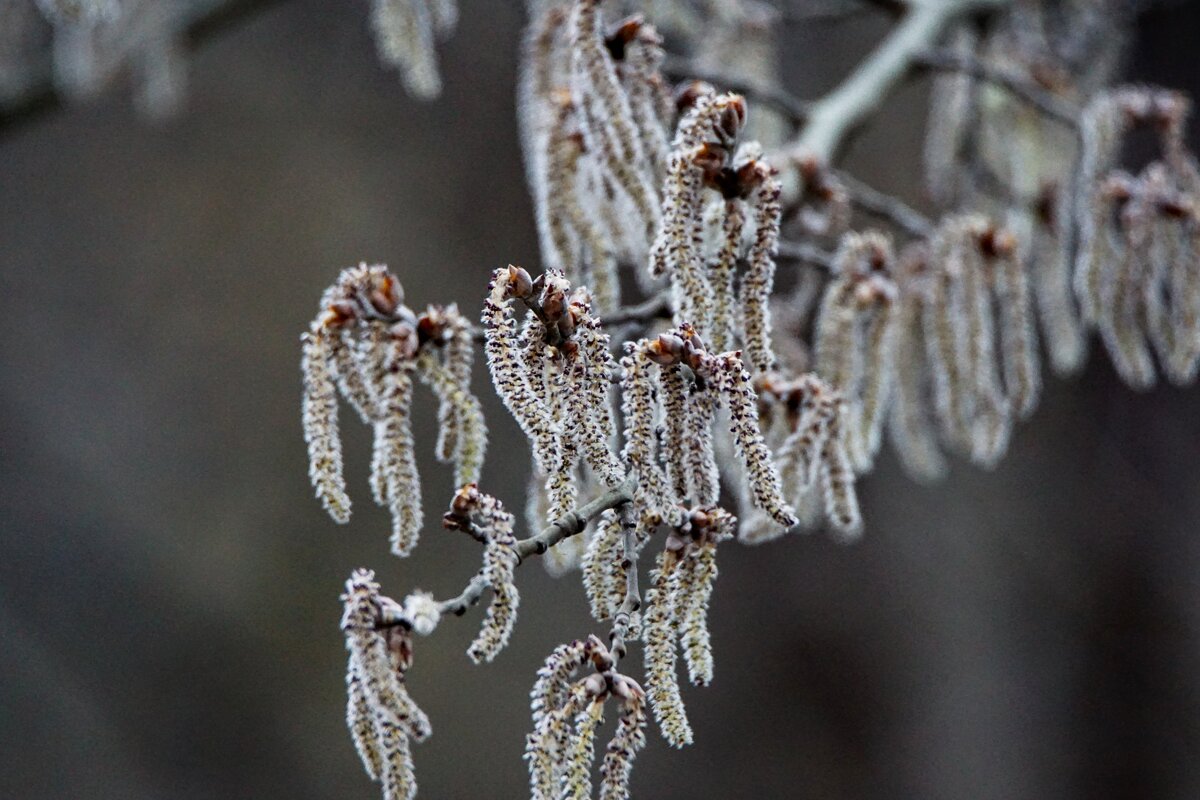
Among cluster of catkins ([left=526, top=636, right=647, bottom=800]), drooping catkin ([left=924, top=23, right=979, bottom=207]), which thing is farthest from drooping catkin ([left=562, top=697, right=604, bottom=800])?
drooping catkin ([left=924, top=23, right=979, bottom=207])

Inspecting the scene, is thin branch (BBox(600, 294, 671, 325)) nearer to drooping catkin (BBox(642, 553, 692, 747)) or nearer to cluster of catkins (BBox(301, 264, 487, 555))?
Answer: cluster of catkins (BBox(301, 264, 487, 555))

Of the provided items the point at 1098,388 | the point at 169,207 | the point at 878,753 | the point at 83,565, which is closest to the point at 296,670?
the point at 83,565

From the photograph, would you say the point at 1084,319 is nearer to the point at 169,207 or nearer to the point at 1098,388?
the point at 1098,388

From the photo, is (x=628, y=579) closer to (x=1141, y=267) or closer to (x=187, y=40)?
(x=1141, y=267)

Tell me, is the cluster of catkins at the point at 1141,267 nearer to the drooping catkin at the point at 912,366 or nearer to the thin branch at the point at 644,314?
the drooping catkin at the point at 912,366

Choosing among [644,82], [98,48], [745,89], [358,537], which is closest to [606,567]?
[644,82]

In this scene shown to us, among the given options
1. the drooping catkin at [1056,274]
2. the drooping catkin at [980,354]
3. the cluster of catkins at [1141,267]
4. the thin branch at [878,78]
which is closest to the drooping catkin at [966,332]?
the drooping catkin at [980,354]
